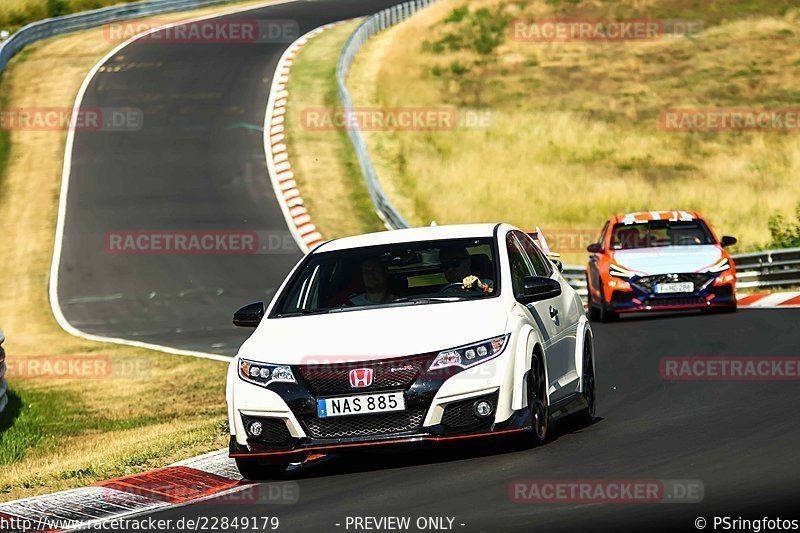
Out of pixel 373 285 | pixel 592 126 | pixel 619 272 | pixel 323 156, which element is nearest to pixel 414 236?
pixel 373 285

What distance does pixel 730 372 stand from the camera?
548 inches

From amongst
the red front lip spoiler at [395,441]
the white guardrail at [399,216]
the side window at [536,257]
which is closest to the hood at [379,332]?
the red front lip spoiler at [395,441]

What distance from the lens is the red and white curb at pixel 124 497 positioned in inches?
334

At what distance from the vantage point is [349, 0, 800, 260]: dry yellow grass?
37.9 m

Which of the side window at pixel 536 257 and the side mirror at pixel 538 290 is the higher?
the side mirror at pixel 538 290

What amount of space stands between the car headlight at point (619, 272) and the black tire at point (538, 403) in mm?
10807

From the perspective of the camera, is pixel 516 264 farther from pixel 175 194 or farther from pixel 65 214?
pixel 175 194

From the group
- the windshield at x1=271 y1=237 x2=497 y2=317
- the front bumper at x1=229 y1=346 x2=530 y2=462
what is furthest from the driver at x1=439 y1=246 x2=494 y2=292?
the front bumper at x1=229 y1=346 x2=530 y2=462

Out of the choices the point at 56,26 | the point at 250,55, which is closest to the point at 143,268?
the point at 250,55

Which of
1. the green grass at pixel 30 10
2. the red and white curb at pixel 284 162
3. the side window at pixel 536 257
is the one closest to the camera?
the side window at pixel 536 257

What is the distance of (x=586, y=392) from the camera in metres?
10.8

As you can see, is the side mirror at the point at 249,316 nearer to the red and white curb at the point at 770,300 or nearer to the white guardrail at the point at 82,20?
the red and white curb at the point at 770,300

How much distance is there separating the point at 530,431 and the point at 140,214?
26.1 meters

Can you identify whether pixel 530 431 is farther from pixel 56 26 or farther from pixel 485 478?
pixel 56 26
